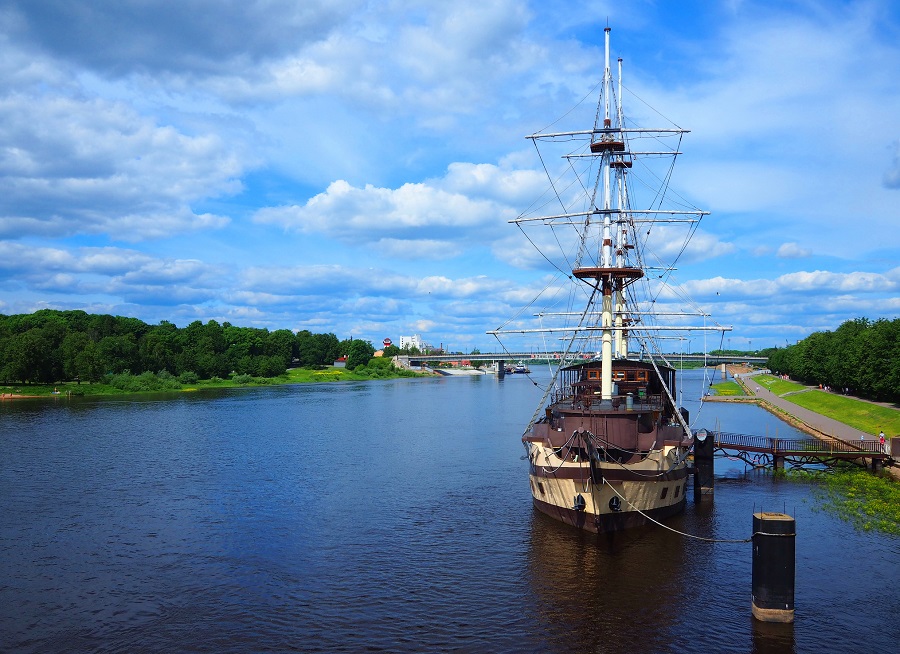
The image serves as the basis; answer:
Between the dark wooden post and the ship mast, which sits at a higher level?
the ship mast

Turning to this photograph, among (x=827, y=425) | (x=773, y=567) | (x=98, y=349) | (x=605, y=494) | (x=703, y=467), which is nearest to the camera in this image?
(x=773, y=567)

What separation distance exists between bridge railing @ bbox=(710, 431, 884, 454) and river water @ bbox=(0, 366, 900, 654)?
8.13 feet

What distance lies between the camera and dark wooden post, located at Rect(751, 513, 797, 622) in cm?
2519

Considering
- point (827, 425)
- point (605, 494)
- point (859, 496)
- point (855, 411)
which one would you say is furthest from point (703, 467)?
point (855, 411)

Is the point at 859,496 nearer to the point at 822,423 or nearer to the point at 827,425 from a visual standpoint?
the point at 827,425

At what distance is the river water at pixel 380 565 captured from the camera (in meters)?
26.2

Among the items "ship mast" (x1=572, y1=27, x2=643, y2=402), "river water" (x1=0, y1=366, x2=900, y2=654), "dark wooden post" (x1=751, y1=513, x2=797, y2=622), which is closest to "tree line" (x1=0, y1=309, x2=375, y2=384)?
"river water" (x1=0, y1=366, x2=900, y2=654)

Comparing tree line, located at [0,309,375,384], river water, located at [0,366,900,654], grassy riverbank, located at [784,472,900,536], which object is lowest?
river water, located at [0,366,900,654]

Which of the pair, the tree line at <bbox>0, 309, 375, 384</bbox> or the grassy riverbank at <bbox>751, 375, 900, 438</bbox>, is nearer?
the grassy riverbank at <bbox>751, 375, 900, 438</bbox>

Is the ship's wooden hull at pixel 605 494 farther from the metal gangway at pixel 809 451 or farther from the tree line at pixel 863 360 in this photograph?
the tree line at pixel 863 360

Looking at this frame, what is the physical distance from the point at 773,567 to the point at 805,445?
3874cm

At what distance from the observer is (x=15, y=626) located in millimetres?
26984

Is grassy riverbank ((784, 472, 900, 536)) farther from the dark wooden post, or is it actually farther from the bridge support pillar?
the dark wooden post

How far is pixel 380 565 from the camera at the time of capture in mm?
33844
